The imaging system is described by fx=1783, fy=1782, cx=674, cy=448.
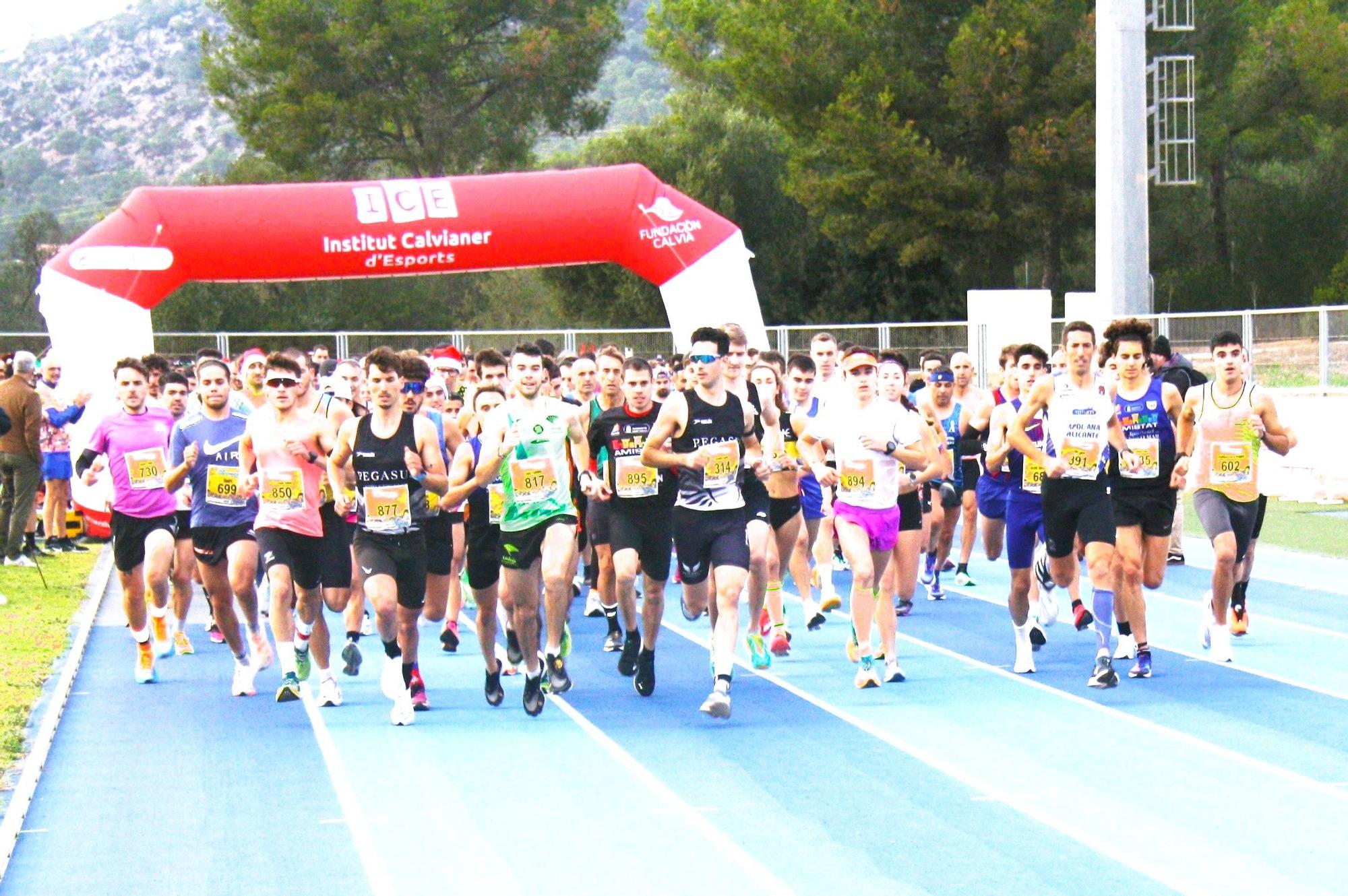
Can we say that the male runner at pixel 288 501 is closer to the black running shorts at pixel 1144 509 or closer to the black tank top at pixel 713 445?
the black tank top at pixel 713 445

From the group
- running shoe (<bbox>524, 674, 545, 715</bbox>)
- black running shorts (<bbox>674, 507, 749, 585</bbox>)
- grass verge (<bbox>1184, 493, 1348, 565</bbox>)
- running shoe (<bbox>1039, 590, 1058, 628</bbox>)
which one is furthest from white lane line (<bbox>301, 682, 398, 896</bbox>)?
grass verge (<bbox>1184, 493, 1348, 565</bbox>)

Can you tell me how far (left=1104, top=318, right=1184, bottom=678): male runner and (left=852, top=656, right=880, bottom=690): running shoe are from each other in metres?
1.49

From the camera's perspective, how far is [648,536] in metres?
10.1

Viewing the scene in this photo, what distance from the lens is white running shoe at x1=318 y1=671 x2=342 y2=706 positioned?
9.91m

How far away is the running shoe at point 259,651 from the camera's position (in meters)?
10.6

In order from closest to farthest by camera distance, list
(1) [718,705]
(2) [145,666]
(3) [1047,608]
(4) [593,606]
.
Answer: (1) [718,705]
(2) [145,666]
(3) [1047,608]
(4) [593,606]

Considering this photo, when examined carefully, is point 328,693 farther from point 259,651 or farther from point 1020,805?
point 1020,805

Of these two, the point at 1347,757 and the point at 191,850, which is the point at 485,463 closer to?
the point at 191,850

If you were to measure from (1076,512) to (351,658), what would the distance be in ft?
14.6

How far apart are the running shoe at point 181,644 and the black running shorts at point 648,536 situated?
362 cm

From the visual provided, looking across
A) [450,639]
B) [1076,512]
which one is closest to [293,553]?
[450,639]

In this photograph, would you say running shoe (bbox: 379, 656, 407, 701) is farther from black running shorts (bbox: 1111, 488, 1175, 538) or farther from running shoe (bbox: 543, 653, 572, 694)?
black running shorts (bbox: 1111, 488, 1175, 538)

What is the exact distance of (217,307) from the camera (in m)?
45.2

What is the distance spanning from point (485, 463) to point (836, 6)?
111 ft
